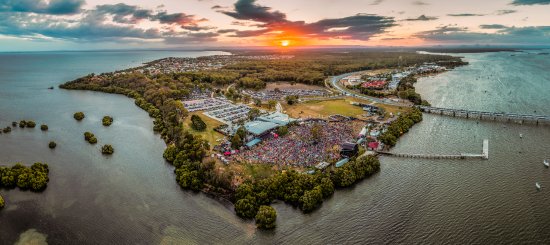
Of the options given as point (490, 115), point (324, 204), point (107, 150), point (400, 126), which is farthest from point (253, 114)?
point (490, 115)

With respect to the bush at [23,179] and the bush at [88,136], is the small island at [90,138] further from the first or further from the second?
the bush at [23,179]

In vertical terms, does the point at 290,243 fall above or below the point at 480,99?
below

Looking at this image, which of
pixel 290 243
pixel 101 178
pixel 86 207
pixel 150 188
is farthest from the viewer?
pixel 101 178

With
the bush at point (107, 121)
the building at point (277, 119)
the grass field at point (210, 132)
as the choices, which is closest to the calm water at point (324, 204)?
the grass field at point (210, 132)

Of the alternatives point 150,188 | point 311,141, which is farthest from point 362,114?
point 150,188

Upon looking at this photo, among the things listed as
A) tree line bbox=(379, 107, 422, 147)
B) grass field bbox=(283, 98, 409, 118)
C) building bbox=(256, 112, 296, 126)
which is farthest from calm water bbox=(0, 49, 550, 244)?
building bbox=(256, 112, 296, 126)

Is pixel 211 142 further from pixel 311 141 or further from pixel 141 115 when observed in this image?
pixel 141 115
